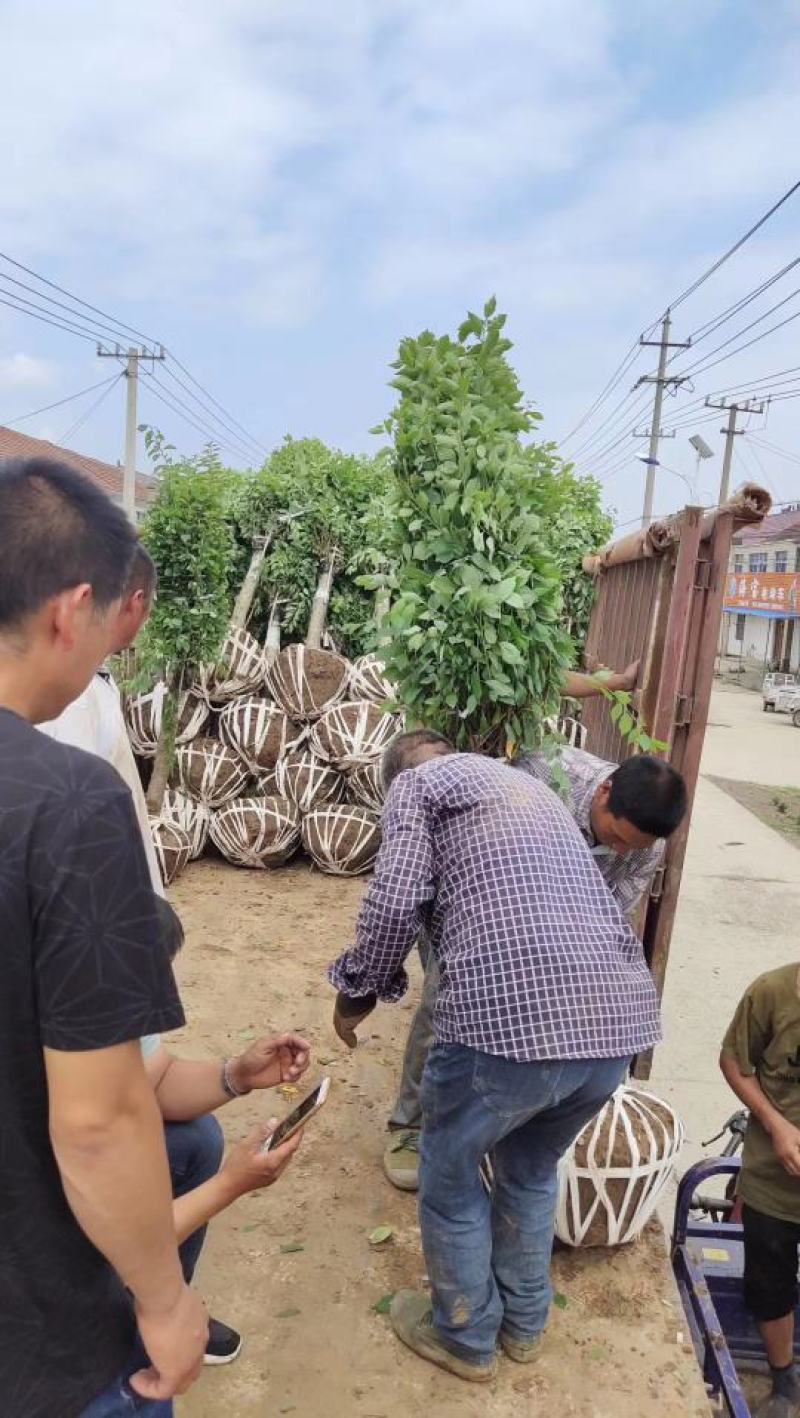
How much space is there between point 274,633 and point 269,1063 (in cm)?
578

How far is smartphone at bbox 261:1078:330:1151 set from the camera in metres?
1.59

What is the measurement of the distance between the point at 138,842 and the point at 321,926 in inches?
186

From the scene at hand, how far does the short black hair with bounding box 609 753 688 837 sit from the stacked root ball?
12.2 feet

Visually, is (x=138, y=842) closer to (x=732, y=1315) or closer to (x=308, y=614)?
(x=732, y=1315)

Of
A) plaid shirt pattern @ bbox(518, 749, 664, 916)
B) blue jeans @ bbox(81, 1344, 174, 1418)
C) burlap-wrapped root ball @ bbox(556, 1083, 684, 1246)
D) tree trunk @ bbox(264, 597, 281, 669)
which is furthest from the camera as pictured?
tree trunk @ bbox(264, 597, 281, 669)

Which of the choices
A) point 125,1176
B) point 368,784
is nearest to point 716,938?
point 368,784

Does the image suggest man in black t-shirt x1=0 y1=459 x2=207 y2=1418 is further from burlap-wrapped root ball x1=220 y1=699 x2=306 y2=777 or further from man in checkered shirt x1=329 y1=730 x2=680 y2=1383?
burlap-wrapped root ball x1=220 y1=699 x2=306 y2=777

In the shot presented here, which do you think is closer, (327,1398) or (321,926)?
(327,1398)

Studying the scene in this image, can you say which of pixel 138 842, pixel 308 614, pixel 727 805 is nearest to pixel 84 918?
pixel 138 842

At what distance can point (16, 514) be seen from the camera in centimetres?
125

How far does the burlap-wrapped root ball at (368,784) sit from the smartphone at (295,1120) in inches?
185

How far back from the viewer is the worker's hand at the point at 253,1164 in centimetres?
155

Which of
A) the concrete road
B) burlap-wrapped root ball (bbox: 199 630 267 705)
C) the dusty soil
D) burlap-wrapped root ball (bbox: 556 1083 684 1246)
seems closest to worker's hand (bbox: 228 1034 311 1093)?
burlap-wrapped root ball (bbox: 556 1083 684 1246)

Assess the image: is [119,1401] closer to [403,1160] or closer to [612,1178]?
[612,1178]
